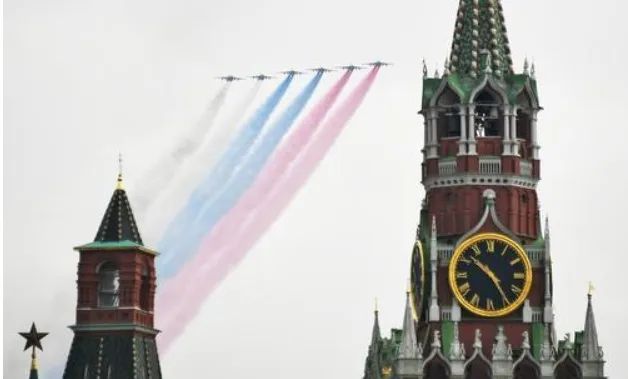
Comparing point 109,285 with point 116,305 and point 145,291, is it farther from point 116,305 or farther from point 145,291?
point 145,291

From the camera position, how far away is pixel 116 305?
19000 cm

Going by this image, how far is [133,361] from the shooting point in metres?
186

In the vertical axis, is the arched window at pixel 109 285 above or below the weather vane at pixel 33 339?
above

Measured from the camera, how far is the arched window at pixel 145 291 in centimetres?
19138

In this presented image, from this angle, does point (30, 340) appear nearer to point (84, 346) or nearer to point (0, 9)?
point (84, 346)

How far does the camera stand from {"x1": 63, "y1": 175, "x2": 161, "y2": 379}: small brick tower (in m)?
187

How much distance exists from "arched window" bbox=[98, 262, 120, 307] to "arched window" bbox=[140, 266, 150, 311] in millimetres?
1422

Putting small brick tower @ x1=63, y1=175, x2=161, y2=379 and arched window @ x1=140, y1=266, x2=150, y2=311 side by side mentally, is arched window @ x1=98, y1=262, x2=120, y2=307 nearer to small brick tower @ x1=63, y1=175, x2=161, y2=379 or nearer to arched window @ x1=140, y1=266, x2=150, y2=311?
small brick tower @ x1=63, y1=175, x2=161, y2=379

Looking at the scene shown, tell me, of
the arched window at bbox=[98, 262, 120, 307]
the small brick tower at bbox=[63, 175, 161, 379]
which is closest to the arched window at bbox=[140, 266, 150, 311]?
the small brick tower at bbox=[63, 175, 161, 379]

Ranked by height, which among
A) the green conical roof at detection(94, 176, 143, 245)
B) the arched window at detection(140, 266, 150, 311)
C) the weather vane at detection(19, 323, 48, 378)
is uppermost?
the green conical roof at detection(94, 176, 143, 245)

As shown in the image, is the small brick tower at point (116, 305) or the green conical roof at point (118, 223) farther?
the green conical roof at point (118, 223)

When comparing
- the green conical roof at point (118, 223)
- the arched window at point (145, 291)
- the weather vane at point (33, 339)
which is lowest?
the weather vane at point (33, 339)

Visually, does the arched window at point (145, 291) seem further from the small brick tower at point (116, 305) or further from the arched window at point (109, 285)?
the arched window at point (109, 285)

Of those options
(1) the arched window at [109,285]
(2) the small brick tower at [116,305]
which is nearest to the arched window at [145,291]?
(2) the small brick tower at [116,305]
